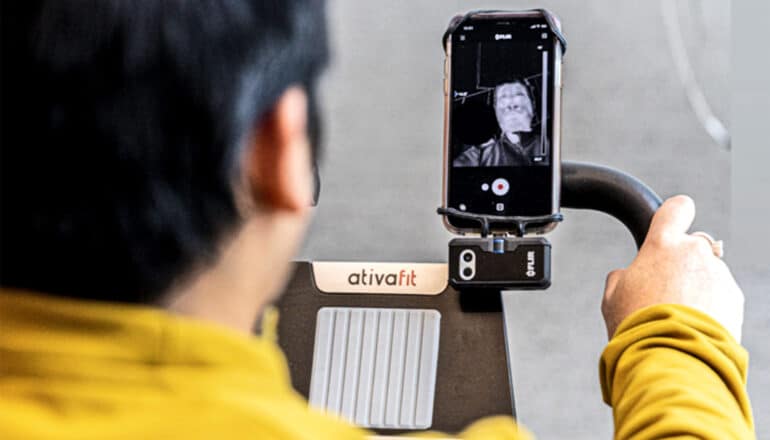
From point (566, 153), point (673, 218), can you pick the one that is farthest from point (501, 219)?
point (566, 153)

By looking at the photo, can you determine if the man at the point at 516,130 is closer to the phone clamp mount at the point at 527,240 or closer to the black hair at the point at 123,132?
the phone clamp mount at the point at 527,240

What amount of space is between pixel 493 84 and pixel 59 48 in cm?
46

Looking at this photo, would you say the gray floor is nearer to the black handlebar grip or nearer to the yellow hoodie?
the black handlebar grip

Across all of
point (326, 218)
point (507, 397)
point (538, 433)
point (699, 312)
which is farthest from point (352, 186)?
point (699, 312)

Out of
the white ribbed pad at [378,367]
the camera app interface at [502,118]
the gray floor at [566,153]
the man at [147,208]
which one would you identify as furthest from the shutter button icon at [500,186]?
the gray floor at [566,153]

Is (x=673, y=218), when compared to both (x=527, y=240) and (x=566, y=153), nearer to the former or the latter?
(x=527, y=240)

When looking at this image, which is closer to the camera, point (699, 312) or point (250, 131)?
point (250, 131)

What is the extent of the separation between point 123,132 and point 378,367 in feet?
1.53

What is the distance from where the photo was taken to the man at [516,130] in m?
0.70

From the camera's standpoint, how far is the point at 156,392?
285mm

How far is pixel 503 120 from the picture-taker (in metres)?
0.70

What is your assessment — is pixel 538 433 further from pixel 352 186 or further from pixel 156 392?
pixel 156 392

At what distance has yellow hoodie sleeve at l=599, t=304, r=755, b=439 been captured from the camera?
17.9 inches

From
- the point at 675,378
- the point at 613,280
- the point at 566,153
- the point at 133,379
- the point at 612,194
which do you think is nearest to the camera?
the point at 133,379
